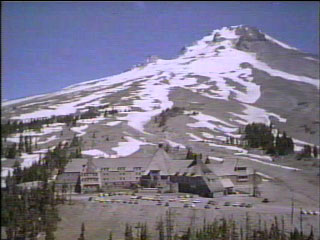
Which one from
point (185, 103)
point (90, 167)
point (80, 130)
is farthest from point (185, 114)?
point (90, 167)

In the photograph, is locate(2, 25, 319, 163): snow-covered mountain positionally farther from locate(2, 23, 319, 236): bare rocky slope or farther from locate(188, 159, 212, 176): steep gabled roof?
locate(188, 159, 212, 176): steep gabled roof

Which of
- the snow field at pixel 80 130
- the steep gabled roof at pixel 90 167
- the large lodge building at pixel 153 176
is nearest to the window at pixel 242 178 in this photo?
the large lodge building at pixel 153 176

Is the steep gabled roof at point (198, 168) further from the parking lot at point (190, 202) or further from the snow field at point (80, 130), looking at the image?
the snow field at point (80, 130)

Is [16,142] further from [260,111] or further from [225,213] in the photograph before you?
[260,111]

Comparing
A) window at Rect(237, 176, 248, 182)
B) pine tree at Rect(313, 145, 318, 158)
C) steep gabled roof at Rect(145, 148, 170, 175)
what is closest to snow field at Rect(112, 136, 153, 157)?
steep gabled roof at Rect(145, 148, 170, 175)

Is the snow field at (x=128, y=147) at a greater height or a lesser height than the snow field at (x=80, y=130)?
lesser

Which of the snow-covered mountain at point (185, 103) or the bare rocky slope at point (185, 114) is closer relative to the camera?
the bare rocky slope at point (185, 114)

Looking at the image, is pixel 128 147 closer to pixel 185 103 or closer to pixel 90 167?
pixel 90 167
